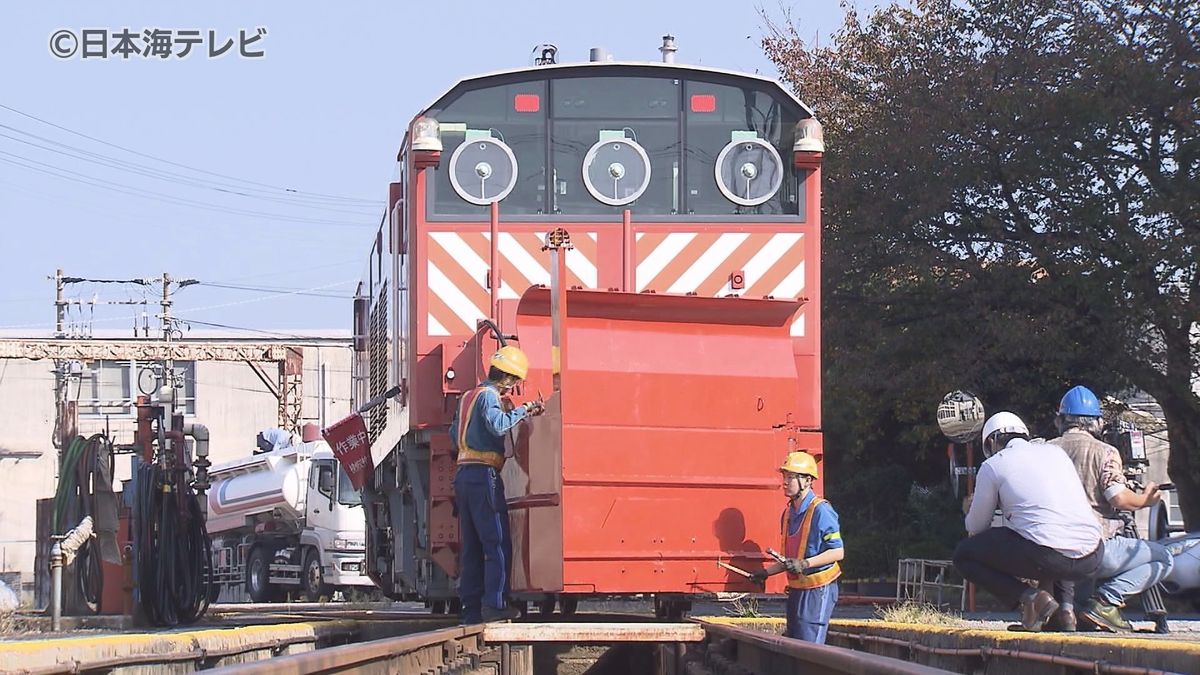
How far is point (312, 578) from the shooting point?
29906 millimetres

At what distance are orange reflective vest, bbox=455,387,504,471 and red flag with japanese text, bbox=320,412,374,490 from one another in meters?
4.73

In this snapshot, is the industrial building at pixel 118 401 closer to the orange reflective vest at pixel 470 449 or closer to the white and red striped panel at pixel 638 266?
the white and red striped panel at pixel 638 266

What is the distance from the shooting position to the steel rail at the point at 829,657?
17.9 feet

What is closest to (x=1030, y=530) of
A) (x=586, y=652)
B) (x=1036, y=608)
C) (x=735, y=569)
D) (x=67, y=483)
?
(x=1036, y=608)

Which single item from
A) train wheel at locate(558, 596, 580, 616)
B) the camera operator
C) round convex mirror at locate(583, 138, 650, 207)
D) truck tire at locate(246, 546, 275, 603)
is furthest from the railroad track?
truck tire at locate(246, 546, 275, 603)

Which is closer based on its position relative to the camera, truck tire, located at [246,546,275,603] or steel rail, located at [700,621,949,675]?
steel rail, located at [700,621,949,675]

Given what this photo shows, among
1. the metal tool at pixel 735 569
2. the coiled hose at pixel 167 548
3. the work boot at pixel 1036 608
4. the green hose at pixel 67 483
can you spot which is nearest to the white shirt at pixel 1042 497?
the work boot at pixel 1036 608

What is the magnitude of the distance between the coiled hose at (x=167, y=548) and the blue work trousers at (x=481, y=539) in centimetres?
636

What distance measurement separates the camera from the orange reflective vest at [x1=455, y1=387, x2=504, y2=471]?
1099 centimetres

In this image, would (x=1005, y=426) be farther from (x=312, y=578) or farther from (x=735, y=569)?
(x=312, y=578)

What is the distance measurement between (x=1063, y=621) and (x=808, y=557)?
1.41 metres

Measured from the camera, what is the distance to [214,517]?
1334 inches

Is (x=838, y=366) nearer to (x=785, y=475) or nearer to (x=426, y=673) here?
(x=785, y=475)

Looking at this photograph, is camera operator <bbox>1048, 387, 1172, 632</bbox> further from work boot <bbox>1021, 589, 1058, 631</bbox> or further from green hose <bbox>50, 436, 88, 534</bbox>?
green hose <bbox>50, 436, 88, 534</bbox>
